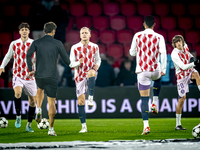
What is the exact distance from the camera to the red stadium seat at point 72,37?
30.9 ft

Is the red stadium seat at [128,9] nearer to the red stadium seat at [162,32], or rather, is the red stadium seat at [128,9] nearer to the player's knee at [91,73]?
the red stadium seat at [162,32]

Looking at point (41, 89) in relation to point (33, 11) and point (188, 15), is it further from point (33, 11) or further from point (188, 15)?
point (188, 15)

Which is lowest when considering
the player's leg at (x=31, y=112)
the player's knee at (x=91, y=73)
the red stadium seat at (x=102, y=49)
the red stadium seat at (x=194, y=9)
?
the player's leg at (x=31, y=112)

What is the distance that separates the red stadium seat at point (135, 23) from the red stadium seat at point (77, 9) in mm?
1441

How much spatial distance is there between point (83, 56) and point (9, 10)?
5.63m

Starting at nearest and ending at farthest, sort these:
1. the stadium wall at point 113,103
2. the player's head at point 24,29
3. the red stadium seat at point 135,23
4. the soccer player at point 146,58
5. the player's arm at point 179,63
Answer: the soccer player at point 146,58 < the player's arm at point 179,63 < the player's head at point 24,29 < the stadium wall at point 113,103 < the red stadium seat at point 135,23

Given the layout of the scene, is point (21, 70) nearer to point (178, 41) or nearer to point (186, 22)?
point (178, 41)

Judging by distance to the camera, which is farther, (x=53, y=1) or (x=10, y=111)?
(x=53, y=1)

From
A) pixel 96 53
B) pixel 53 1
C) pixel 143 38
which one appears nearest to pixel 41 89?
pixel 96 53

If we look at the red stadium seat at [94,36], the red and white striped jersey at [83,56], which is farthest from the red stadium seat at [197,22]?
the red and white striped jersey at [83,56]

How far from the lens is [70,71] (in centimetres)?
833

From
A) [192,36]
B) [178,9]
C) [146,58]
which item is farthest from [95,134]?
[178,9]

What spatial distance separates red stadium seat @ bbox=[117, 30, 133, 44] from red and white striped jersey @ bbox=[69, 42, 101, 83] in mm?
4726

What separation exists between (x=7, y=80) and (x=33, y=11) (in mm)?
2228
